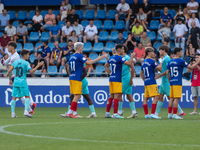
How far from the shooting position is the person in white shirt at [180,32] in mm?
19094

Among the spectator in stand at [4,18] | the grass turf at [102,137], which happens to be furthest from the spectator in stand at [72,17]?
the grass turf at [102,137]

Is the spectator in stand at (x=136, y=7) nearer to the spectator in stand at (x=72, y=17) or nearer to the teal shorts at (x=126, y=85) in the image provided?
the spectator in stand at (x=72, y=17)

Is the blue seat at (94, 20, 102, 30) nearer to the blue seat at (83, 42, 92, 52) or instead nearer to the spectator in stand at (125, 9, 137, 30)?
the spectator in stand at (125, 9, 137, 30)

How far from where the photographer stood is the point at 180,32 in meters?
19.2

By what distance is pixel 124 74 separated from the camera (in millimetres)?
11289

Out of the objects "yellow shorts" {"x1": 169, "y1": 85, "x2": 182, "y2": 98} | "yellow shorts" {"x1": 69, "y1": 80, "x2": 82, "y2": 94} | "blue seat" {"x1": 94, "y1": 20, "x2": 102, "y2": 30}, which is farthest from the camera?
"blue seat" {"x1": 94, "y1": 20, "x2": 102, "y2": 30}

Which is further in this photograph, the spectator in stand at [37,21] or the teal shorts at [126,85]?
the spectator in stand at [37,21]

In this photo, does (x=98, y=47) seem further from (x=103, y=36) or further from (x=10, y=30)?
(x=10, y=30)

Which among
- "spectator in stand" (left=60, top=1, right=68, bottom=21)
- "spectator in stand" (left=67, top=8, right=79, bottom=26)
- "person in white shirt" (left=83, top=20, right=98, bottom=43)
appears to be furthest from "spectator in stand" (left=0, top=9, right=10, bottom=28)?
"person in white shirt" (left=83, top=20, right=98, bottom=43)

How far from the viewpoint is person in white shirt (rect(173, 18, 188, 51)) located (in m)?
19.1

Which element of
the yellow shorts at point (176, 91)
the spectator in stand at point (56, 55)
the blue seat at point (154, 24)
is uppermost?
the blue seat at point (154, 24)

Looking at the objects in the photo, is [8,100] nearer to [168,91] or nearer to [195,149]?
[168,91]

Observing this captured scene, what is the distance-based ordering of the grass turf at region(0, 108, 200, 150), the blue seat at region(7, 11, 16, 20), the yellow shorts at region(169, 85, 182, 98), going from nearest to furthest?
the grass turf at region(0, 108, 200, 150) < the yellow shorts at region(169, 85, 182, 98) < the blue seat at region(7, 11, 16, 20)

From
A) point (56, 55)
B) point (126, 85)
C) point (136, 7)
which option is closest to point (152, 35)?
point (136, 7)
